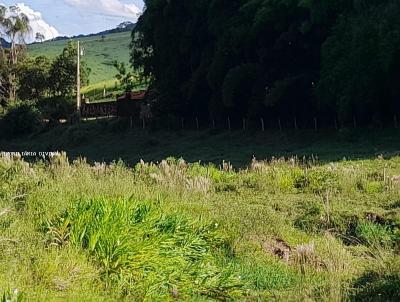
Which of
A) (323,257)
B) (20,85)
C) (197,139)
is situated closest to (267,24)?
(197,139)

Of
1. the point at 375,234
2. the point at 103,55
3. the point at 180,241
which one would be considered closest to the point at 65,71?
the point at 375,234

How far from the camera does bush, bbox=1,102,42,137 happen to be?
43.5 metres

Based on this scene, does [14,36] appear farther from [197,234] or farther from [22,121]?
[197,234]

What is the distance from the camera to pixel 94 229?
6.59 meters

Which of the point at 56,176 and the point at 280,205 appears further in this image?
the point at 280,205

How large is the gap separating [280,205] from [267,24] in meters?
19.0

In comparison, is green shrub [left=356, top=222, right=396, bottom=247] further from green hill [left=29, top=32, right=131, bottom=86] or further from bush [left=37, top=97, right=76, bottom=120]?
green hill [left=29, top=32, right=131, bottom=86]

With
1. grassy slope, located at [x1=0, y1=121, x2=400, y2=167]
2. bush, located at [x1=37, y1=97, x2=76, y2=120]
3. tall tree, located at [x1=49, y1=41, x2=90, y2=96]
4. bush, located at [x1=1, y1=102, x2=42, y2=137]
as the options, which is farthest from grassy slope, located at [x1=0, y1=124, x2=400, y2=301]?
tall tree, located at [x1=49, y1=41, x2=90, y2=96]

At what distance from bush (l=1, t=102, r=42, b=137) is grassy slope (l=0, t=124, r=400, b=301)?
31378 millimetres

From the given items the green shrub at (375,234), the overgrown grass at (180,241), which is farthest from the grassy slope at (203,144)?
the green shrub at (375,234)

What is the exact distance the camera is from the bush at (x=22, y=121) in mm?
43500

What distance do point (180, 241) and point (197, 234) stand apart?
71 cm

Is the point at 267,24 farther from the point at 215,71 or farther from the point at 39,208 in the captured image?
the point at 39,208

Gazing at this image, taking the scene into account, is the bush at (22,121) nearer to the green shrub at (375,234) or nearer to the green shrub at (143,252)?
the green shrub at (375,234)
